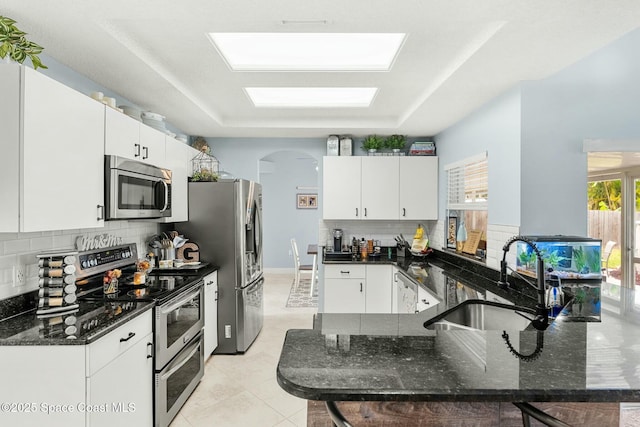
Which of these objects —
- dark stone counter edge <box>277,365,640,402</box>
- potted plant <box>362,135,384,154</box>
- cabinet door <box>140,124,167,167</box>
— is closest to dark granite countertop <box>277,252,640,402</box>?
dark stone counter edge <box>277,365,640,402</box>

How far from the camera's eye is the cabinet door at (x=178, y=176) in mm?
3131

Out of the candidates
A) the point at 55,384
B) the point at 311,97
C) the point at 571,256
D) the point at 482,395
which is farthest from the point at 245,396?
the point at 311,97

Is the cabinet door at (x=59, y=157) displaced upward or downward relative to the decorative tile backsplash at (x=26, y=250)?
upward

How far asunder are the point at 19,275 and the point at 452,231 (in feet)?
12.2

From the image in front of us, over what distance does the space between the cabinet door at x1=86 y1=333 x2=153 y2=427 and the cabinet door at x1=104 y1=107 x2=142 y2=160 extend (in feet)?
3.87

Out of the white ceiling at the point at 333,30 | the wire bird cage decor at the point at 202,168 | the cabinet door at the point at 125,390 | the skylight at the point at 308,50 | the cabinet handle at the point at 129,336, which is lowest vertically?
the cabinet door at the point at 125,390

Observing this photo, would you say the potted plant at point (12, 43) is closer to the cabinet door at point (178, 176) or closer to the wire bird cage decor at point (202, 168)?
the cabinet door at point (178, 176)

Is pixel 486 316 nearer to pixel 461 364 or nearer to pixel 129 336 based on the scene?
pixel 461 364

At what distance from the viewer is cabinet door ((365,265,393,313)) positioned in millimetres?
4047

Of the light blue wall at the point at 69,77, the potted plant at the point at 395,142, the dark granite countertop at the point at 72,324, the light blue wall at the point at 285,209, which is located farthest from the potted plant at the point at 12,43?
the light blue wall at the point at 285,209

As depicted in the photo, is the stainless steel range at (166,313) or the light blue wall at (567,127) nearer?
the stainless steel range at (166,313)

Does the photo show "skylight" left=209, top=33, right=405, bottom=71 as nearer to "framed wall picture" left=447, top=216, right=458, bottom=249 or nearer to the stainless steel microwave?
the stainless steel microwave

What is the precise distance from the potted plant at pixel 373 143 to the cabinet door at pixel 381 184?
0.40 feet

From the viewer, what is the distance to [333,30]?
6.18 feet
